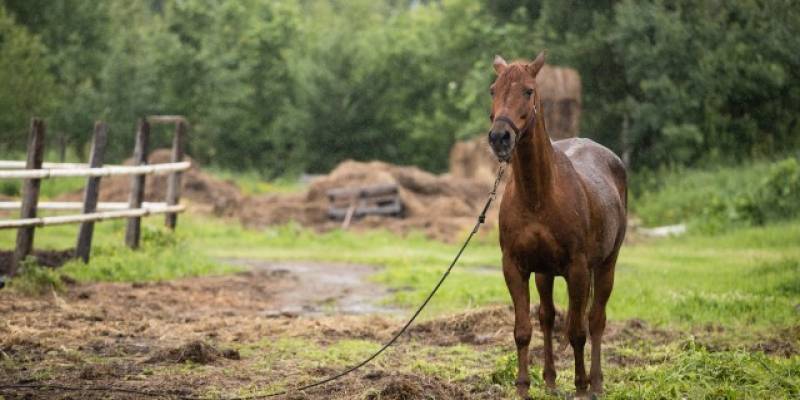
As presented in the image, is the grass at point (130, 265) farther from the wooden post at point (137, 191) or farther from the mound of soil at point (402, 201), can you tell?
the mound of soil at point (402, 201)

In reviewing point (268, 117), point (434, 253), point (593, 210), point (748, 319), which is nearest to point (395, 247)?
point (434, 253)

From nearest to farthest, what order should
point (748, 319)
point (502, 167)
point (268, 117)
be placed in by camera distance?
point (502, 167)
point (748, 319)
point (268, 117)

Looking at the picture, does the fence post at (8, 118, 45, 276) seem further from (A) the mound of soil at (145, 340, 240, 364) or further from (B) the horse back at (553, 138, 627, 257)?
(B) the horse back at (553, 138, 627, 257)

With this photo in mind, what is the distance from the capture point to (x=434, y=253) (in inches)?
750

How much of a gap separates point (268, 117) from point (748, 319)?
39981 millimetres

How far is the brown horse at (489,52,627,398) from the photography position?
6664mm

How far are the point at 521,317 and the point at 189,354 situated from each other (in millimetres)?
2898

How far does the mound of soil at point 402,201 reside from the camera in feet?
76.4

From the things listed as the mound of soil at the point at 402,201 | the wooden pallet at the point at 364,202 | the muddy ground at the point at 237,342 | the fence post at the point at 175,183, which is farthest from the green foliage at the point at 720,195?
the fence post at the point at 175,183

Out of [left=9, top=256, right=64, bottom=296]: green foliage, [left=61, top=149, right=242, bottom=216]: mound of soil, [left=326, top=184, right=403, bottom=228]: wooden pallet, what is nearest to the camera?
[left=9, top=256, right=64, bottom=296]: green foliage

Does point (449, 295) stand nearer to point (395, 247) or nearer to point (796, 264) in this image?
point (796, 264)

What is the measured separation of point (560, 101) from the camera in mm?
22438

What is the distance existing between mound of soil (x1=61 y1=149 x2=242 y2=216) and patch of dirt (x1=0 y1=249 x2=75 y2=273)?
1029 cm

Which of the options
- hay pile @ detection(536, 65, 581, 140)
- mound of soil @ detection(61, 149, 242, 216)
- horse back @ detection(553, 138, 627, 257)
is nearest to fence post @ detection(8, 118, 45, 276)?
horse back @ detection(553, 138, 627, 257)
